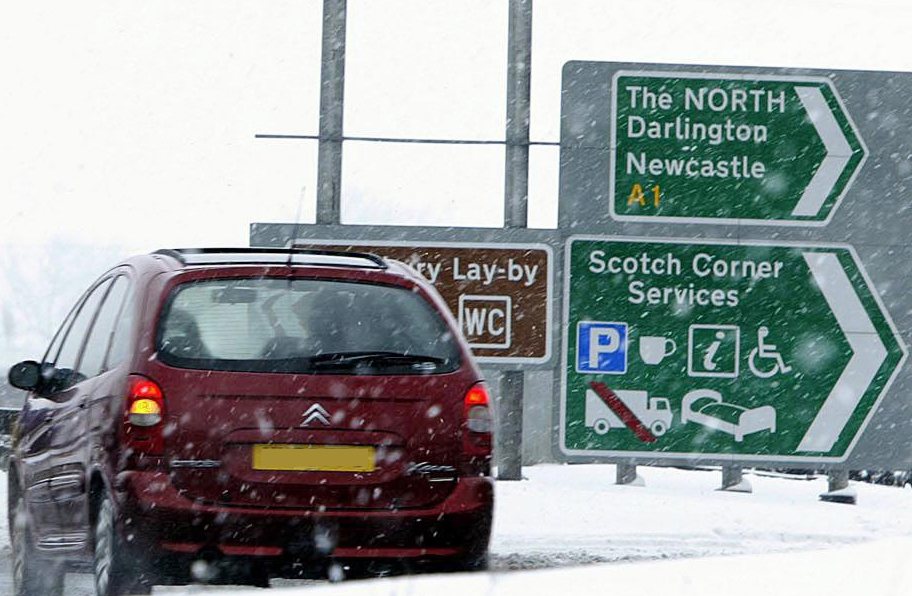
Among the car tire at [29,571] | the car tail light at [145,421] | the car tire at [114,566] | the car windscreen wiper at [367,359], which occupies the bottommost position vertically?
the car tire at [29,571]

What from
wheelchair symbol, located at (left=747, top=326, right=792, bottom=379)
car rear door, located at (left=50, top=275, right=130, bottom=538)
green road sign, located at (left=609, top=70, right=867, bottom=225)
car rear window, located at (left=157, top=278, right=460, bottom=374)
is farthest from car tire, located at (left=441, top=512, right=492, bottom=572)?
wheelchair symbol, located at (left=747, top=326, right=792, bottom=379)

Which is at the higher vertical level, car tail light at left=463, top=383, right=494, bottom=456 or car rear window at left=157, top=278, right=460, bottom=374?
car rear window at left=157, top=278, right=460, bottom=374

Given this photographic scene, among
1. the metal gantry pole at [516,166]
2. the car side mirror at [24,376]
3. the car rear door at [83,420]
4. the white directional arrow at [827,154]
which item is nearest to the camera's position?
the car rear door at [83,420]

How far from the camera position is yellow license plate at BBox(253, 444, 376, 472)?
625 centimetres

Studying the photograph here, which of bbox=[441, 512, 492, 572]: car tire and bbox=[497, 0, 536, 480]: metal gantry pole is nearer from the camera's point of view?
bbox=[441, 512, 492, 572]: car tire

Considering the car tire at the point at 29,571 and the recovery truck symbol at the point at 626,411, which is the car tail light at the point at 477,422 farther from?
the recovery truck symbol at the point at 626,411

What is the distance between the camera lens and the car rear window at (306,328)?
6414 mm

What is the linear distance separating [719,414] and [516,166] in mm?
2647

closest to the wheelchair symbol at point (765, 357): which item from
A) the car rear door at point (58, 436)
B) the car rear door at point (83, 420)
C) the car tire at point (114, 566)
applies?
the car rear door at point (58, 436)

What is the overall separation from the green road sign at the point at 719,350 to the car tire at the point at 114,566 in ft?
25.7

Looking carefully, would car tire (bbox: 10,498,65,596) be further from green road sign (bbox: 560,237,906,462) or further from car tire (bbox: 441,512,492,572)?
green road sign (bbox: 560,237,906,462)

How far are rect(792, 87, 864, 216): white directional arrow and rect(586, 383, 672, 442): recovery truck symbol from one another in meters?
1.96

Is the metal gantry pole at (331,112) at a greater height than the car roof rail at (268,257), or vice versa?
the metal gantry pole at (331,112)

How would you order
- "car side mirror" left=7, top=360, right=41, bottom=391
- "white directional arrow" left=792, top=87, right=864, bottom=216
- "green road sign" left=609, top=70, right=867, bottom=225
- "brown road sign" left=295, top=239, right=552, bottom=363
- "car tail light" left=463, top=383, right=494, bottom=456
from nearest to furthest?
1. "car tail light" left=463, top=383, right=494, bottom=456
2. "car side mirror" left=7, top=360, right=41, bottom=391
3. "brown road sign" left=295, top=239, right=552, bottom=363
4. "green road sign" left=609, top=70, right=867, bottom=225
5. "white directional arrow" left=792, top=87, right=864, bottom=216
